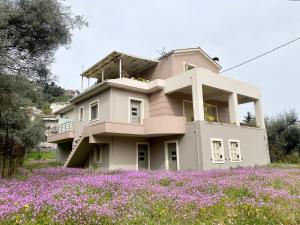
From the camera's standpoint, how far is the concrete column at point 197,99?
18375 millimetres

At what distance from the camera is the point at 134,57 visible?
2238cm

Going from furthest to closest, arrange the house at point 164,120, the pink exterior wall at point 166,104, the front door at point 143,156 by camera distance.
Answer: the front door at point 143,156 < the pink exterior wall at point 166,104 < the house at point 164,120

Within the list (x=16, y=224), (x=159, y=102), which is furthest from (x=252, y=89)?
(x=16, y=224)

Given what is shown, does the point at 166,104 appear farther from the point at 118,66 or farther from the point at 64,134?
the point at 64,134

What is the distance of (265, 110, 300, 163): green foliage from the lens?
2927 cm

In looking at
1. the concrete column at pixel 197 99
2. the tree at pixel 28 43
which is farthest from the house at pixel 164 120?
the tree at pixel 28 43

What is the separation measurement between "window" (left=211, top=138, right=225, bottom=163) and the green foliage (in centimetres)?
1291

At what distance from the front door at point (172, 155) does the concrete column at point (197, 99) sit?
293 centimetres

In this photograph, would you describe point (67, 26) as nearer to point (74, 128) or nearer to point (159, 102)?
point (159, 102)

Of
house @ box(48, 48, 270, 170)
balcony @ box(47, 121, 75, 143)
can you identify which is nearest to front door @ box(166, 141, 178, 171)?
house @ box(48, 48, 270, 170)

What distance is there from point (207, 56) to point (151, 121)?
10.9 m

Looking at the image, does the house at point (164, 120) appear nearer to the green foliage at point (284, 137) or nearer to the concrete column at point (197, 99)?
the concrete column at point (197, 99)

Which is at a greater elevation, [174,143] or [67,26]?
[67,26]

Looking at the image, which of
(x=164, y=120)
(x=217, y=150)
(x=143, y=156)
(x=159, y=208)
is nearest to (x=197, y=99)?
(x=164, y=120)
